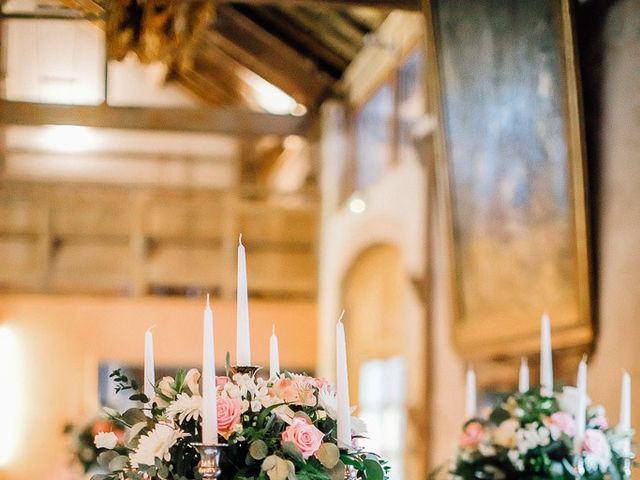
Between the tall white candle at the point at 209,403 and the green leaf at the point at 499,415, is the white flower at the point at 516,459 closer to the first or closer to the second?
the green leaf at the point at 499,415

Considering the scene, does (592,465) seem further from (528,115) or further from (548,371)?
(528,115)

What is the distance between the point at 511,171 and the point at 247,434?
12.1ft

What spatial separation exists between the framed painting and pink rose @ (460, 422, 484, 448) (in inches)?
48.8

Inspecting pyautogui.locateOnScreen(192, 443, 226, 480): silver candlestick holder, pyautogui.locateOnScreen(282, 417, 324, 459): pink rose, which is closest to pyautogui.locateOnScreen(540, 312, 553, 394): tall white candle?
pyautogui.locateOnScreen(282, 417, 324, 459): pink rose

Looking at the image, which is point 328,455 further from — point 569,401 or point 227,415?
point 569,401

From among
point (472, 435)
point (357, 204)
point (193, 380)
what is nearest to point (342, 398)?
point (193, 380)

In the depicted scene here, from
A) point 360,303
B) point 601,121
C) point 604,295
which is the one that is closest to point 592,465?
point 604,295

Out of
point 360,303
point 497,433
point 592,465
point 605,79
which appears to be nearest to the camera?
point 592,465

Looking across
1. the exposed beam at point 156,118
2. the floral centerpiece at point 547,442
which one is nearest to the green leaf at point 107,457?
the floral centerpiece at point 547,442

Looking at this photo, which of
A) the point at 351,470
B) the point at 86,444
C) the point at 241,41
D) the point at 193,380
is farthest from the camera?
the point at 241,41

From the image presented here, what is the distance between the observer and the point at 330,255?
36.8ft

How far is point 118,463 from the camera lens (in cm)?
241

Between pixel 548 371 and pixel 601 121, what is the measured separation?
176cm

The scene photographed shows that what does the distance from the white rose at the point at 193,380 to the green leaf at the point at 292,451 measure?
0.84 ft
